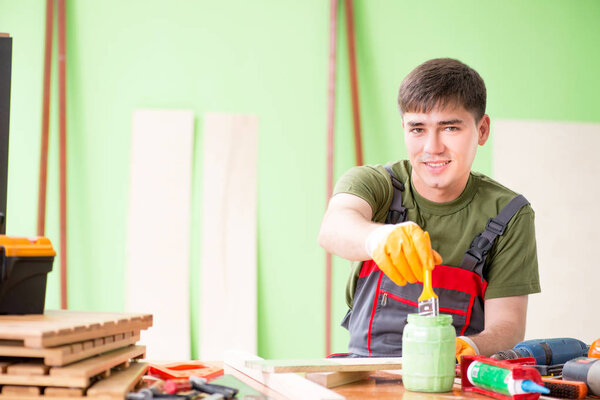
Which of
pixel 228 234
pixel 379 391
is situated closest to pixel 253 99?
pixel 228 234

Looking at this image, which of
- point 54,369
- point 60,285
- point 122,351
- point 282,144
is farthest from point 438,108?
point 60,285

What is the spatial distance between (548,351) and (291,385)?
693 mm

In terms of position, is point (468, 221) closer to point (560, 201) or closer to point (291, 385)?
point (291, 385)

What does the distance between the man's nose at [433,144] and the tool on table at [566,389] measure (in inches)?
35.9

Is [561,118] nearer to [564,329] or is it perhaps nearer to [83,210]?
[564,329]

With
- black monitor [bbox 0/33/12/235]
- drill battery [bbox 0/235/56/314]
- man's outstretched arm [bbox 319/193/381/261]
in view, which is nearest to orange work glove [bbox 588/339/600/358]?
man's outstretched arm [bbox 319/193/381/261]

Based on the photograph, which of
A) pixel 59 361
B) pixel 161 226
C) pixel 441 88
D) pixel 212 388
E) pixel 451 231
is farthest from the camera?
pixel 161 226

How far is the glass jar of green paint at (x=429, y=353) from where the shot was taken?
1.32m

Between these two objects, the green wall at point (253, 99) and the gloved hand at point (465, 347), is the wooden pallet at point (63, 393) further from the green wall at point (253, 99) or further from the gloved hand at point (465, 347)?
the green wall at point (253, 99)

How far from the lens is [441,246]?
2182 mm

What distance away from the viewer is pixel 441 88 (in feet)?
6.84

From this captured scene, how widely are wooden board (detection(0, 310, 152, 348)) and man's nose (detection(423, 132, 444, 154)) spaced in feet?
3.46

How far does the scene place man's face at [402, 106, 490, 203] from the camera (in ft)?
6.86

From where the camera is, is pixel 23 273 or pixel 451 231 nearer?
pixel 23 273
